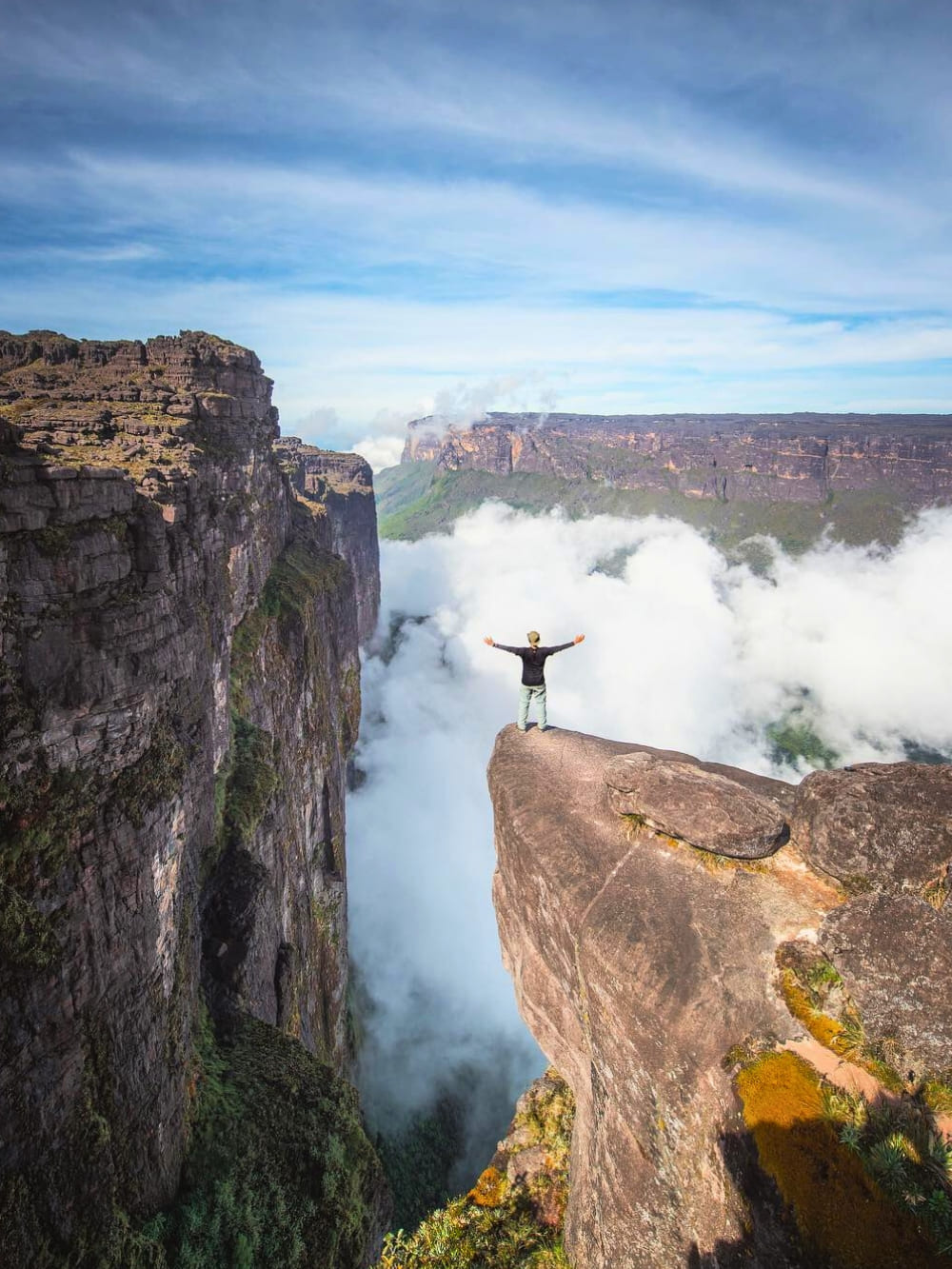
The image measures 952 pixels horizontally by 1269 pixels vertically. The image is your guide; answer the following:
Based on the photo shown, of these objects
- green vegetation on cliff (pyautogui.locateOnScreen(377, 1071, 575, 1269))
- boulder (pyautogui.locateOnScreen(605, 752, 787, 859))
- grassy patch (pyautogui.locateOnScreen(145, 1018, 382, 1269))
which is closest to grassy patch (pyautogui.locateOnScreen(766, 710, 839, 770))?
green vegetation on cliff (pyautogui.locateOnScreen(377, 1071, 575, 1269))

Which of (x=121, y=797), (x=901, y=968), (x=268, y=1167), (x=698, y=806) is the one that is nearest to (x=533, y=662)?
(x=698, y=806)

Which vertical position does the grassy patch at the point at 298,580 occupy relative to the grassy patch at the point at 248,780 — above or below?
above

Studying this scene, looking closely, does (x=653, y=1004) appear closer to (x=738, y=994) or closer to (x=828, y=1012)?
(x=738, y=994)

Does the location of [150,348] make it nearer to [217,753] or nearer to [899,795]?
[217,753]

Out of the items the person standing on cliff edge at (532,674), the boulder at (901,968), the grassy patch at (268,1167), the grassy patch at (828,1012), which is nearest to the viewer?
the boulder at (901,968)

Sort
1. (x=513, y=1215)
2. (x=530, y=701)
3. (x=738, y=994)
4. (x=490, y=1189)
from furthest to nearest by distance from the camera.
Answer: (x=530, y=701)
(x=490, y=1189)
(x=513, y=1215)
(x=738, y=994)

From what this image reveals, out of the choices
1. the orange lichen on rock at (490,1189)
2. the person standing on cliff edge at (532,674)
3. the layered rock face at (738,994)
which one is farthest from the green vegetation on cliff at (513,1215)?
the person standing on cliff edge at (532,674)

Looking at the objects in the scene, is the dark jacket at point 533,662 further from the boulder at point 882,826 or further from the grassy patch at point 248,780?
the grassy patch at point 248,780
